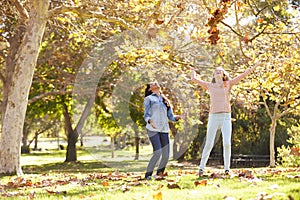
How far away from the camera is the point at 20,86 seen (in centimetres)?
1209

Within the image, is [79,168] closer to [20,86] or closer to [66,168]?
[66,168]

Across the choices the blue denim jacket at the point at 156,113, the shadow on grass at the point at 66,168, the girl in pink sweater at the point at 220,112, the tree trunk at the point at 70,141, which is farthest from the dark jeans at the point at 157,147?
the tree trunk at the point at 70,141

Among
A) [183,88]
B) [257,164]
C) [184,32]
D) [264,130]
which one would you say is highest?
[184,32]

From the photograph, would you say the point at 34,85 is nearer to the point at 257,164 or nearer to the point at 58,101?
the point at 58,101

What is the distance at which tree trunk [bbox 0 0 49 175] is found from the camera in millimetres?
11977

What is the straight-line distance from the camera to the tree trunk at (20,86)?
1198 centimetres

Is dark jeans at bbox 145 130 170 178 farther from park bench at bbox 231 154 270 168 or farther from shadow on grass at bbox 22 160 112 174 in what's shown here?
park bench at bbox 231 154 270 168

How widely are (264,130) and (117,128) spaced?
11300 millimetres

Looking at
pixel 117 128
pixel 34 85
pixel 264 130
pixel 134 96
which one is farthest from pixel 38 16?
pixel 117 128

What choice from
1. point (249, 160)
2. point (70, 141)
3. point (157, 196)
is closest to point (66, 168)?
point (70, 141)

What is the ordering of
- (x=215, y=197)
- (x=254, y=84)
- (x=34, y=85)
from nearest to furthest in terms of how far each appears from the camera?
(x=215, y=197) < (x=254, y=84) < (x=34, y=85)

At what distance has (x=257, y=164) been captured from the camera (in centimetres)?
2436

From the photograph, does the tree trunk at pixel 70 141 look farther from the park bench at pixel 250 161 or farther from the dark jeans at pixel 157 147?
the dark jeans at pixel 157 147

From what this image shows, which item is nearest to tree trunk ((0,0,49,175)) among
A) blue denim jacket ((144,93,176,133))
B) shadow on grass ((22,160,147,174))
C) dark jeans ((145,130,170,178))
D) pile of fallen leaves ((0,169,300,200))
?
pile of fallen leaves ((0,169,300,200))
